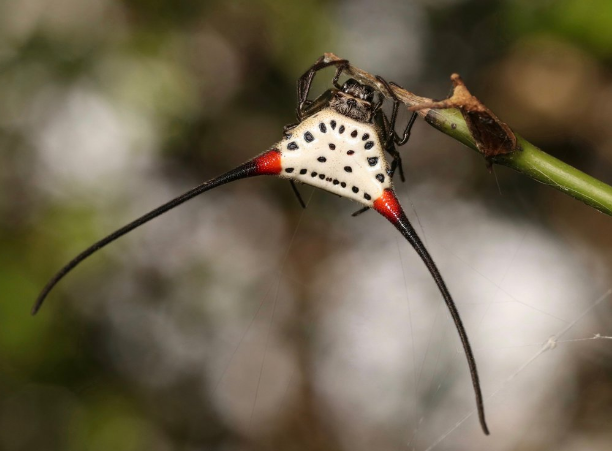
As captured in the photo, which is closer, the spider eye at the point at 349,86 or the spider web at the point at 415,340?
the spider eye at the point at 349,86

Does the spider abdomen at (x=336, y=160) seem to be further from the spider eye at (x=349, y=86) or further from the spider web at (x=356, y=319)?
the spider web at (x=356, y=319)

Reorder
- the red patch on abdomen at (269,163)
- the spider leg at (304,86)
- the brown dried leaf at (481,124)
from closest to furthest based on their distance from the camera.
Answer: the brown dried leaf at (481,124), the red patch on abdomen at (269,163), the spider leg at (304,86)

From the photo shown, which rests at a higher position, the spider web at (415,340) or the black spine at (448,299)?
the black spine at (448,299)

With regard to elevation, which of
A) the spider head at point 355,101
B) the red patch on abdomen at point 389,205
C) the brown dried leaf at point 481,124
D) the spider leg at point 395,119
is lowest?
the red patch on abdomen at point 389,205

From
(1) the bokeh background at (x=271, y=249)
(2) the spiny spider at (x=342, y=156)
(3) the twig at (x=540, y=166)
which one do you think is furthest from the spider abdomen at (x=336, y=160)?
(1) the bokeh background at (x=271, y=249)

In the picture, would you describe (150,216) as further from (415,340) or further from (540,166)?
(415,340)

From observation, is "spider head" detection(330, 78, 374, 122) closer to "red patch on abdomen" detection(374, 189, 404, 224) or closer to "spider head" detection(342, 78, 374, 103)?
"spider head" detection(342, 78, 374, 103)

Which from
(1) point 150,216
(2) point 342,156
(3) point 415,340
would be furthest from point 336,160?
(3) point 415,340
